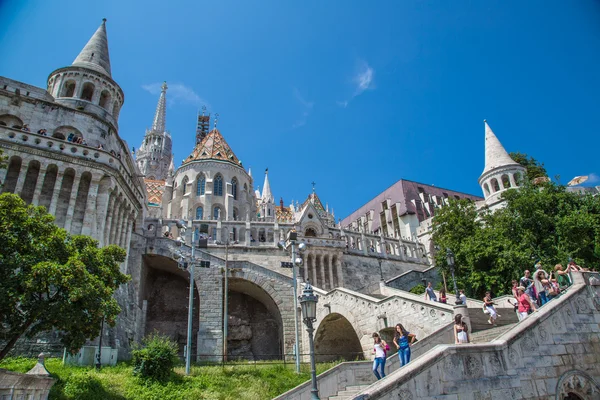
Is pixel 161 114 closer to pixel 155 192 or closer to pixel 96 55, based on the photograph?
pixel 155 192

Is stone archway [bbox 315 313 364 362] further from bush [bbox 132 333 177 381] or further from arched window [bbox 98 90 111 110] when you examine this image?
arched window [bbox 98 90 111 110]

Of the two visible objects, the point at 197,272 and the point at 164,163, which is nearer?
the point at 197,272

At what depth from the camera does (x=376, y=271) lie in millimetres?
36312

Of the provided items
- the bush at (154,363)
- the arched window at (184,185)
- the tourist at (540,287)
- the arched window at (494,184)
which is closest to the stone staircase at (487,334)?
the tourist at (540,287)

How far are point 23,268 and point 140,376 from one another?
18.1 feet

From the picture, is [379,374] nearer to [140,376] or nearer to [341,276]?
[140,376]

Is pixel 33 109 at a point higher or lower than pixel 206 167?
lower

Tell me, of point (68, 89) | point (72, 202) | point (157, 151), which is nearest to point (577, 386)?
point (72, 202)

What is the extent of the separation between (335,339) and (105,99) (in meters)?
21.0

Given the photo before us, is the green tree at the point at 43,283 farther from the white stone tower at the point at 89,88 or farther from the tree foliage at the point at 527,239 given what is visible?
the tree foliage at the point at 527,239

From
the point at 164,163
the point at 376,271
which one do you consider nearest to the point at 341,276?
the point at 376,271

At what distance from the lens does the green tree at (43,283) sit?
10.9 meters

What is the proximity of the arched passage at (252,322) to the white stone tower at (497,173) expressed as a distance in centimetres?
2713

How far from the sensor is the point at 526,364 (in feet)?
34.3
